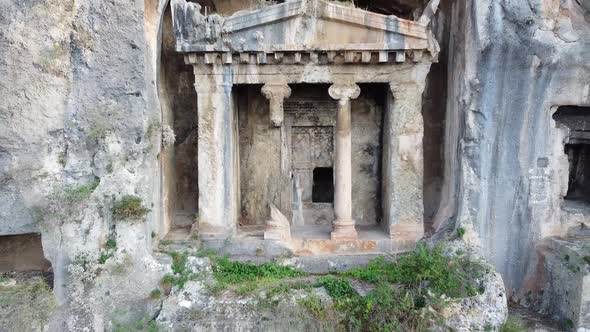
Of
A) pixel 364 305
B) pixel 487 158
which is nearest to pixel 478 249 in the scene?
pixel 487 158

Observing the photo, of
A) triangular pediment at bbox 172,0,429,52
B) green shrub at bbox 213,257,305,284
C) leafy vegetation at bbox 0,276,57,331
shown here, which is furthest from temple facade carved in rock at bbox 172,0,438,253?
leafy vegetation at bbox 0,276,57,331

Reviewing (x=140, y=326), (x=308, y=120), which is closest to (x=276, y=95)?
(x=308, y=120)

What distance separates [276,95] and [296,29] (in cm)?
118

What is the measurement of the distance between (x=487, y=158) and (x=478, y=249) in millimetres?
1591

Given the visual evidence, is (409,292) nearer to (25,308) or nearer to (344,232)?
(344,232)

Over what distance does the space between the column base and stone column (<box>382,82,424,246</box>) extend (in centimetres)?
70

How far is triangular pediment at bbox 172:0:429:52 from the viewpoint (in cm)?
701

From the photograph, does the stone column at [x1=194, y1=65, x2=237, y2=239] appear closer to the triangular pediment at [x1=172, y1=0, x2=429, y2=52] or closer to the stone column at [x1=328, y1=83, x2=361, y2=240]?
the triangular pediment at [x1=172, y1=0, x2=429, y2=52]

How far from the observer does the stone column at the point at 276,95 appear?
24.6 feet

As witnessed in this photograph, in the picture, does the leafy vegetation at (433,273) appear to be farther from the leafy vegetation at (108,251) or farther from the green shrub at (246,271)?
the leafy vegetation at (108,251)

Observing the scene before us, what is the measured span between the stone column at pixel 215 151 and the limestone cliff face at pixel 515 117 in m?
4.16

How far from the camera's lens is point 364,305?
6176 millimetres

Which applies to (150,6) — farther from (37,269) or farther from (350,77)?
(37,269)

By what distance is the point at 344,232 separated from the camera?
7.79 metres
